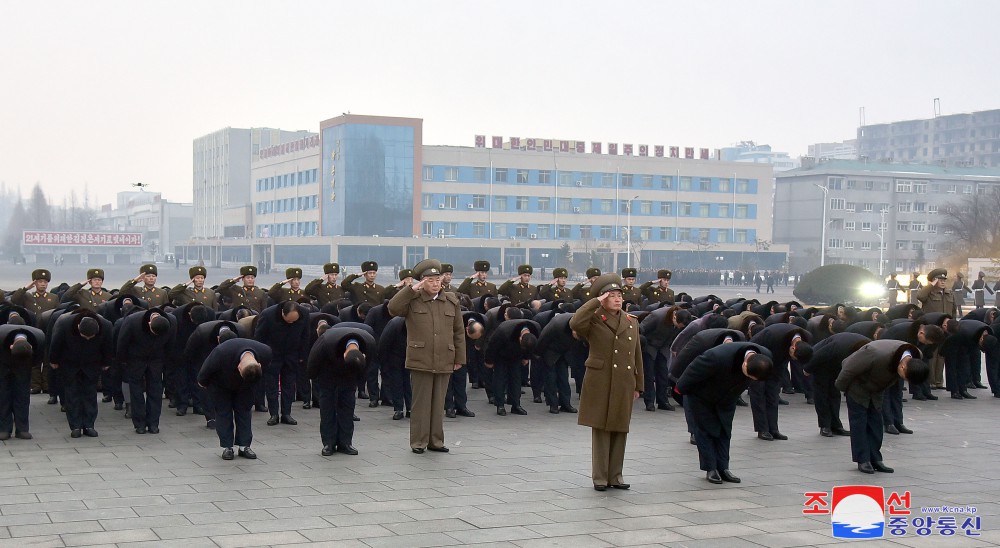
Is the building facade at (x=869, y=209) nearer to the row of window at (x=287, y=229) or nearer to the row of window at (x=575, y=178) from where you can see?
the row of window at (x=575, y=178)

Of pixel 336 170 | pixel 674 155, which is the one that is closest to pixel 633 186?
pixel 674 155

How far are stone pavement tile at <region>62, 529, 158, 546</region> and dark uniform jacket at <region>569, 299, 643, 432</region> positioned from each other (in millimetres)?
3905

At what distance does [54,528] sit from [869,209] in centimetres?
10255

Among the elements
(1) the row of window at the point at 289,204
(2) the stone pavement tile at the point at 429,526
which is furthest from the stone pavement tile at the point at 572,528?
(1) the row of window at the point at 289,204

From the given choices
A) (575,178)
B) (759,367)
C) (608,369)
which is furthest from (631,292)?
(575,178)

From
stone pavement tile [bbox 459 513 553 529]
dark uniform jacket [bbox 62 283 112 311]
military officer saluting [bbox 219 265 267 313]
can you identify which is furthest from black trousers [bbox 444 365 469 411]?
stone pavement tile [bbox 459 513 553 529]

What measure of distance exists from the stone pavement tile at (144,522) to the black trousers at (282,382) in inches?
211

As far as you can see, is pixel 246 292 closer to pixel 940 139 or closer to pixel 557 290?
pixel 557 290

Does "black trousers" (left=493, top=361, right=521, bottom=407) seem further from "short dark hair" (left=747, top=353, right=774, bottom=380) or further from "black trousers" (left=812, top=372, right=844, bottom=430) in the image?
"short dark hair" (left=747, top=353, right=774, bottom=380)

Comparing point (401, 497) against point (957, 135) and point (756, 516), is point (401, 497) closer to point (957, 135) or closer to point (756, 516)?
point (756, 516)

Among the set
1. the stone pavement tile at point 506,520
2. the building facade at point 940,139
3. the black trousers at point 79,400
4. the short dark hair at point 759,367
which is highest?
the building facade at point 940,139

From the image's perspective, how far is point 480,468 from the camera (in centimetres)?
1081

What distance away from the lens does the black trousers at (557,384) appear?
601 inches

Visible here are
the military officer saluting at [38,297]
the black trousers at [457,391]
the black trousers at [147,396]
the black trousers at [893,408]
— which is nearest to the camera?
the black trousers at [147,396]
